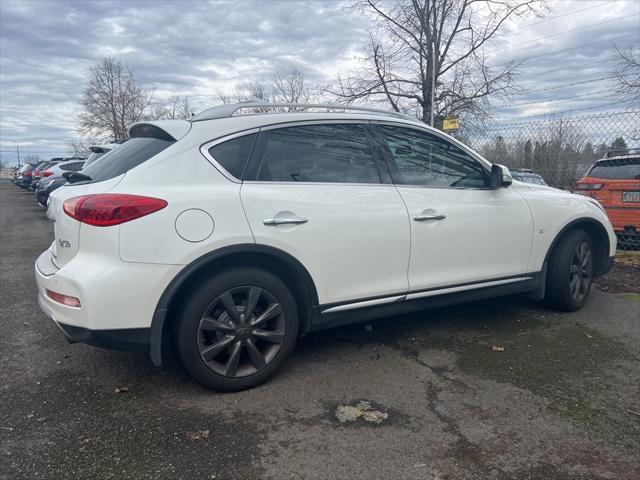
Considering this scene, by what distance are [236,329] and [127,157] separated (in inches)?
50.0

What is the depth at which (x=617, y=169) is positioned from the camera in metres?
7.89

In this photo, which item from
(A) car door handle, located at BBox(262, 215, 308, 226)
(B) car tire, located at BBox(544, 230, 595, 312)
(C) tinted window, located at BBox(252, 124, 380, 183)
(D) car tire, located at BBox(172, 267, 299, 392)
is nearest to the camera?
(D) car tire, located at BBox(172, 267, 299, 392)

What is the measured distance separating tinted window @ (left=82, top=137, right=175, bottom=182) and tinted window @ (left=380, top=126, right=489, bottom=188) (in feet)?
5.49

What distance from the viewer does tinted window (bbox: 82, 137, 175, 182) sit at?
3004mm

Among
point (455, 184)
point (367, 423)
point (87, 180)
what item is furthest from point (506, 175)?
point (87, 180)

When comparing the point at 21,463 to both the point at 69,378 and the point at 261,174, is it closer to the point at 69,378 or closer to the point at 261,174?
the point at 69,378

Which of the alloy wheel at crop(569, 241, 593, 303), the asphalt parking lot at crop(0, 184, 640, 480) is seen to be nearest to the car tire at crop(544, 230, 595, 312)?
the alloy wheel at crop(569, 241, 593, 303)

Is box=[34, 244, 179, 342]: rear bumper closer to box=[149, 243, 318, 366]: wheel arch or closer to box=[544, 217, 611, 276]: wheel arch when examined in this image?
box=[149, 243, 318, 366]: wheel arch

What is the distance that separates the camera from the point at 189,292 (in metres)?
2.93

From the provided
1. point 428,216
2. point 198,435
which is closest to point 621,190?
point 428,216

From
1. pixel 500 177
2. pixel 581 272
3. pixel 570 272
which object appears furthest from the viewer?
pixel 581 272

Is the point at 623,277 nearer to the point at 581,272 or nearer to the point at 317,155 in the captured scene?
the point at 581,272

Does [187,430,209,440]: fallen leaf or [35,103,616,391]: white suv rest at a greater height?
[35,103,616,391]: white suv

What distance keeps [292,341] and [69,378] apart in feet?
4.93
